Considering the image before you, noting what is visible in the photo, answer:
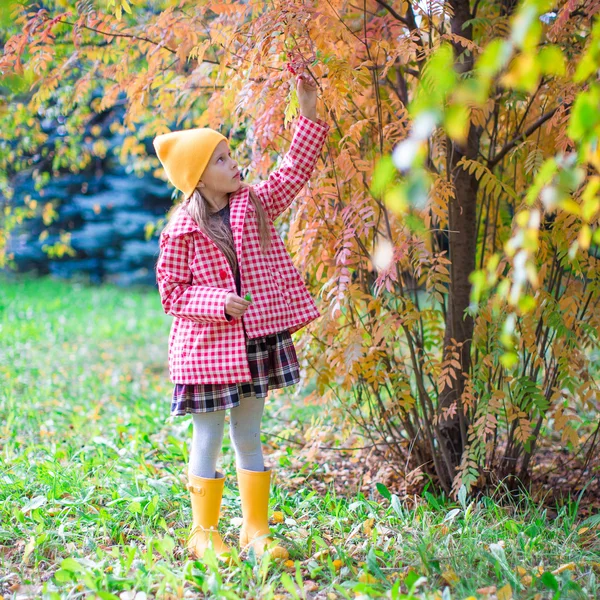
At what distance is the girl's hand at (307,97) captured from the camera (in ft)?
7.11

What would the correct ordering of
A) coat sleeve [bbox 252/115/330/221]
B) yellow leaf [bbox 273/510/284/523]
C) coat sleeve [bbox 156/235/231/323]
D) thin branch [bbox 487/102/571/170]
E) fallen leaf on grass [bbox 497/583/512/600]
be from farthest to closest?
yellow leaf [bbox 273/510/284/523] < thin branch [bbox 487/102/571/170] < coat sleeve [bbox 252/115/330/221] < coat sleeve [bbox 156/235/231/323] < fallen leaf on grass [bbox 497/583/512/600]

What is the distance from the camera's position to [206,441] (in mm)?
2246

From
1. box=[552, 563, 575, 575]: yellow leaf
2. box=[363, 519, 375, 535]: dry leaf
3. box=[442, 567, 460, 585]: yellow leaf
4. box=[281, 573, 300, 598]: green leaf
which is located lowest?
box=[363, 519, 375, 535]: dry leaf

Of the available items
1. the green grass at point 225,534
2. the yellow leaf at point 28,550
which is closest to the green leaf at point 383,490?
the green grass at point 225,534

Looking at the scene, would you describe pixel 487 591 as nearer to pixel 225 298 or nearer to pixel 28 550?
pixel 225 298

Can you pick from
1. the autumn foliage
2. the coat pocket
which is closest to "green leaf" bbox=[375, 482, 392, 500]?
the autumn foliage

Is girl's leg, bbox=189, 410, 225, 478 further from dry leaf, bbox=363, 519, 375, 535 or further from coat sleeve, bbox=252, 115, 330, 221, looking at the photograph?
coat sleeve, bbox=252, 115, 330, 221

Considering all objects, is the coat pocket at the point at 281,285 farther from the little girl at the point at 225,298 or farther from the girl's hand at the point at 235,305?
the girl's hand at the point at 235,305

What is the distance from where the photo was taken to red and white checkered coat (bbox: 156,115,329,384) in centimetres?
210

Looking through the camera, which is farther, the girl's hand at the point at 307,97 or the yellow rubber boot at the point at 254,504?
the yellow rubber boot at the point at 254,504

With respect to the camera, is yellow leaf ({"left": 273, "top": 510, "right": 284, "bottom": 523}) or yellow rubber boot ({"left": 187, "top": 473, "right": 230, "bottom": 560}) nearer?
yellow rubber boot ({"left": 187, "top": 473, "right": 230, "bottom": 560})

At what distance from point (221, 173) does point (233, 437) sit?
0.89 metres

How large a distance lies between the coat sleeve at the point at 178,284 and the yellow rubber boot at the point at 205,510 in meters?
0.56

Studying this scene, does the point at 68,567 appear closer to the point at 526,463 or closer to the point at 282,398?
the point at 526,463
